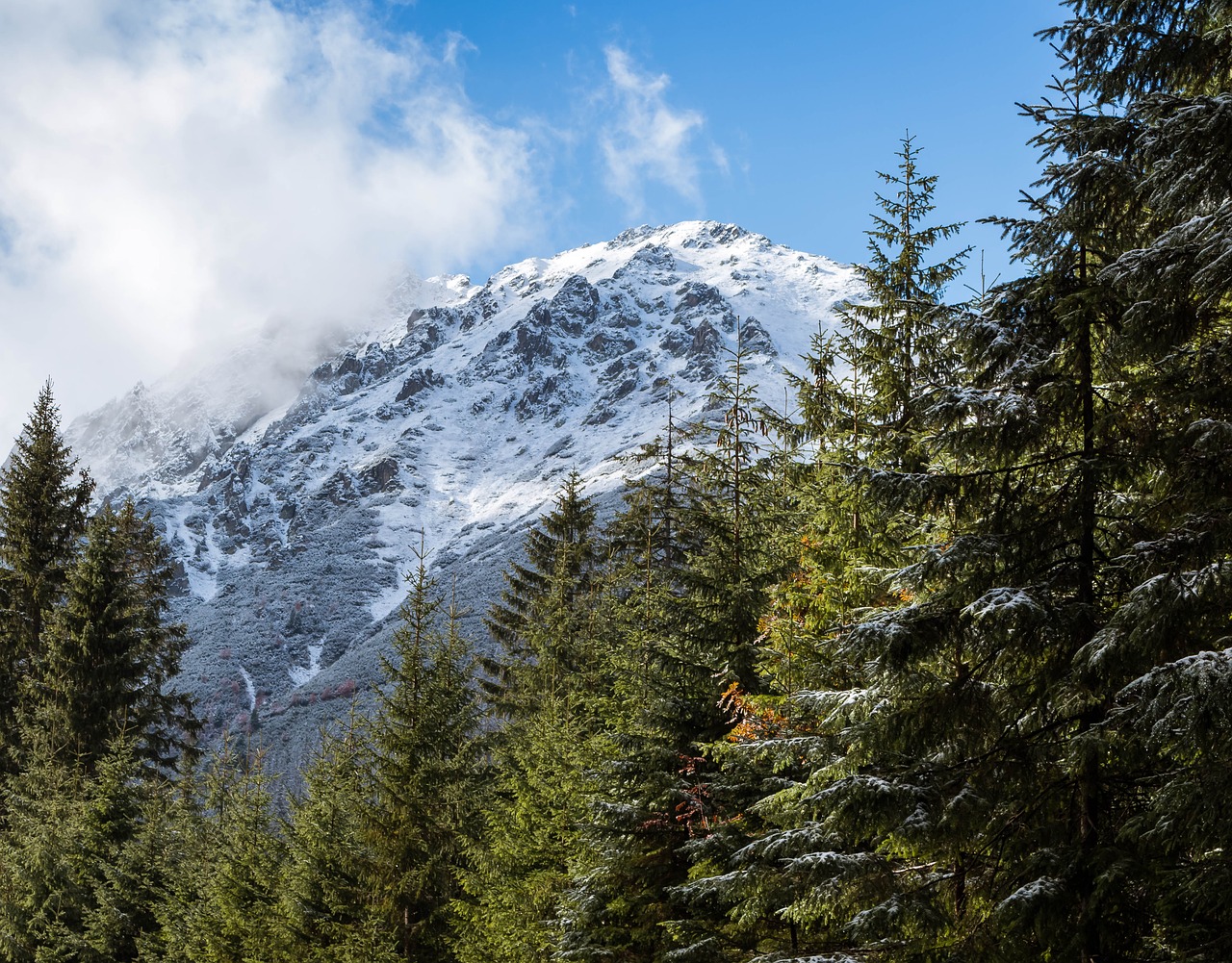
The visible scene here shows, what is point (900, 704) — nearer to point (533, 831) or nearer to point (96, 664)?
point (533, 831)

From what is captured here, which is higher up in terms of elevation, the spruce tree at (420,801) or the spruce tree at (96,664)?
the spruce tree at (96,664)

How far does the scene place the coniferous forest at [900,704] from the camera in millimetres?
4109

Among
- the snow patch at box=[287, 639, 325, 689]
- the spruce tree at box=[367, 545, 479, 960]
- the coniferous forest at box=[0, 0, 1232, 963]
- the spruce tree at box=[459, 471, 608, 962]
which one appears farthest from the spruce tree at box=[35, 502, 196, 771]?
the snow patch at box=[287, 639, 325, 689]

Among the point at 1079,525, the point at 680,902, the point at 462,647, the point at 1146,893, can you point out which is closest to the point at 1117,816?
the point at 1146,893

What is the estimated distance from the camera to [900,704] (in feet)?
15.8

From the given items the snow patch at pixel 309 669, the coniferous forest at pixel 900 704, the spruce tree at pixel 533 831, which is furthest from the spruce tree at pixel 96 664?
the snow patch at pixel 309 669

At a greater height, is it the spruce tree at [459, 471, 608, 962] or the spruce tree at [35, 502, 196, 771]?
the spruce tree at [35, 502, 196, 771]

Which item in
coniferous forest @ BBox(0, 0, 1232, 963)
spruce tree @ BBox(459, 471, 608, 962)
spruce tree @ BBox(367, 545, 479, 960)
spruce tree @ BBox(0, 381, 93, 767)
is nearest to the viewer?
coniferous forest @ BBox(0, 0, 1232, 963)

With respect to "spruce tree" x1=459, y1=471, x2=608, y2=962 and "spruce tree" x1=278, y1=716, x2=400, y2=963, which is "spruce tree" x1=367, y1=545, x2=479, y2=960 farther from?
"spruce tree" x1=459, y1=471, x2=608, y2=962

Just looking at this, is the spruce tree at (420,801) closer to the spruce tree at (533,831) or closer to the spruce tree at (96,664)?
the spruce tree at (533,831)

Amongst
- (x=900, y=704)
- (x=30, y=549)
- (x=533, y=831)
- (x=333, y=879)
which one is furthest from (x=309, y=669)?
(x=900, y=704)

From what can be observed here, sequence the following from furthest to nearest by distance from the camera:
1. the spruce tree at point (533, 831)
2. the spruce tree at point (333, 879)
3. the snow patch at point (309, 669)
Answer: the snow patch at point (309, 669) → the spruce tree at point (333, 879) → the spruce tree at point (533, 831)

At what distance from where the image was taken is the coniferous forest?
4109mm

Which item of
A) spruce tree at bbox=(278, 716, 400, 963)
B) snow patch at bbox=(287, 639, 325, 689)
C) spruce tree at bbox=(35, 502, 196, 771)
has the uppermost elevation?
snow patch at bbox=(287, 639, 325, 689)
